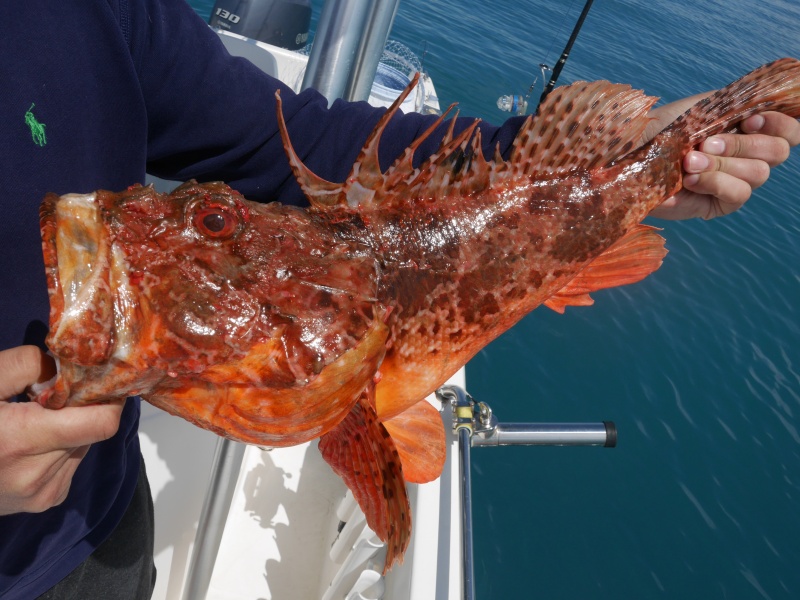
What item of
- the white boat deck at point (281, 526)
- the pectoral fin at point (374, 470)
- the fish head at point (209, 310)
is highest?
the fish head at point (209, 310)

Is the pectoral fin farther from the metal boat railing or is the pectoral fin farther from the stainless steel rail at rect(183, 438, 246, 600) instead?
the metal boat railing

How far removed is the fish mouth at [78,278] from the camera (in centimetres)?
119

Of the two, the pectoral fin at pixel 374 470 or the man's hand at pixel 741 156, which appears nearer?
the pectoral fin at pixel 374 470

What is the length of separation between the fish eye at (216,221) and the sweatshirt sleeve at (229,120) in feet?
2.69

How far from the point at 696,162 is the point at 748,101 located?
0.34 metres

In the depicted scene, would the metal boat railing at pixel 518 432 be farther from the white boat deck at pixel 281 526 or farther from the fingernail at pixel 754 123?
the fingernail at pixel 754 123

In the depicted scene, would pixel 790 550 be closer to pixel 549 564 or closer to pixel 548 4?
pixel 549 564

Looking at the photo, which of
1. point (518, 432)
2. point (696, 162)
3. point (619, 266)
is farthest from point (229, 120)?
point (518, 432)

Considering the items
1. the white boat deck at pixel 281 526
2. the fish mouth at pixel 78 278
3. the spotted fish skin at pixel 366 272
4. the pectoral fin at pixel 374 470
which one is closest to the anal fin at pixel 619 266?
the spotted fish skin at pixel 366 272

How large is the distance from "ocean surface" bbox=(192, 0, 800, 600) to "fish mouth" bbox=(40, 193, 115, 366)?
5.89m

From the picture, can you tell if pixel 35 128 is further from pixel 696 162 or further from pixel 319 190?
pixel 696 162

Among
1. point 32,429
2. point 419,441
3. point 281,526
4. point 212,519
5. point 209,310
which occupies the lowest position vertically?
point 281,526

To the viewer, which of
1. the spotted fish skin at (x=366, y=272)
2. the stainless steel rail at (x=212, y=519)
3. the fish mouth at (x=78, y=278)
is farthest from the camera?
the stainless steel rail at (x=212, y=519)

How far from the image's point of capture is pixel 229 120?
7.24ft
